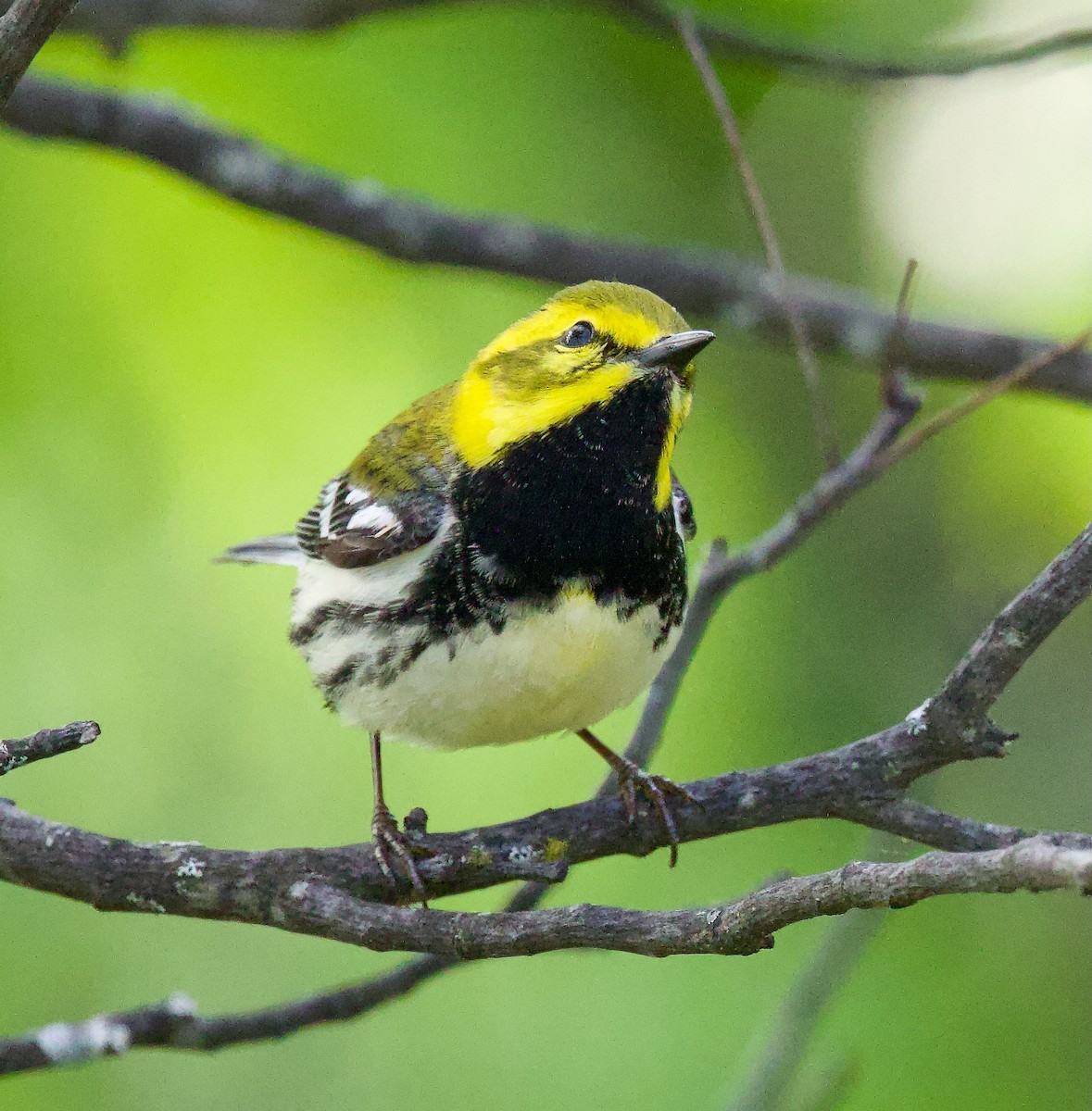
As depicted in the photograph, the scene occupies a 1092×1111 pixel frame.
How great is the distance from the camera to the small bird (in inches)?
129

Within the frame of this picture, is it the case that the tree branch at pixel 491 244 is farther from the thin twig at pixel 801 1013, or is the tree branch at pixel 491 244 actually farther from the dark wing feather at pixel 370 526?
the thin twig at pixel 801 1013

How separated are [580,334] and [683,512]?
619mm

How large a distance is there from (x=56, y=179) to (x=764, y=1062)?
183 inches

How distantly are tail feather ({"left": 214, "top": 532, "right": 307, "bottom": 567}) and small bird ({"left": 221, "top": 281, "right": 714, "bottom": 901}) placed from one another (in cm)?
108

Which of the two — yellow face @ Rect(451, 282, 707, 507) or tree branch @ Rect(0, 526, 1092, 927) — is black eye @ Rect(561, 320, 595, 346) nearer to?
yellow face @ Rect(451, 282, 707, 507)

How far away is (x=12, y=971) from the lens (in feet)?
18.0

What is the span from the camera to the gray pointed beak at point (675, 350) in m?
3.24

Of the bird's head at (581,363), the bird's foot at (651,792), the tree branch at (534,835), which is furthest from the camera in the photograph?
the bird's head at (581,363)

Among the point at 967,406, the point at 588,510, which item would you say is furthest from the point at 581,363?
the point at 967,406

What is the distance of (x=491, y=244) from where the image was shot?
466 centimetres

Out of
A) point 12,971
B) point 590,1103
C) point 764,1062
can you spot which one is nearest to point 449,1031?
point 590,1103

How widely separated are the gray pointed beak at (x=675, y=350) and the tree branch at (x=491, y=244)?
1.36 meters

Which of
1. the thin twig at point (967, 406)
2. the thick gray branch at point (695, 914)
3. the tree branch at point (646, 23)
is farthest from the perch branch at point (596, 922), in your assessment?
the tree branch at point (646, 23)

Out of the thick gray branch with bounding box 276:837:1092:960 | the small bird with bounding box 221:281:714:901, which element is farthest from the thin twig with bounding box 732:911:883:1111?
the thick gray branch with bounding box 276:837:1092:960
